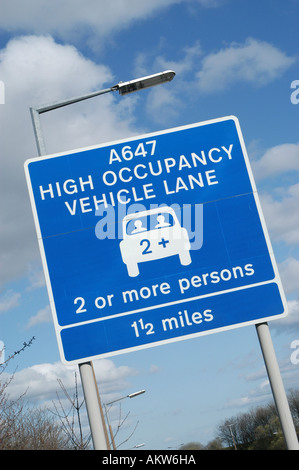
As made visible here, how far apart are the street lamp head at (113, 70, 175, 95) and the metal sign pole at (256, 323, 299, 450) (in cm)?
425

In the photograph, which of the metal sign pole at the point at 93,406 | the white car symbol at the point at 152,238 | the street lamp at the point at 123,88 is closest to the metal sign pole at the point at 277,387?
the white car symbol at the point at 152,238

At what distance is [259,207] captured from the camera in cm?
719

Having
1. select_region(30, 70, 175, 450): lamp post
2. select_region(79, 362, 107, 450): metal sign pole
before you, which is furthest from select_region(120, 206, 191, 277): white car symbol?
select_region(30, 70, 175, 450): lamp post

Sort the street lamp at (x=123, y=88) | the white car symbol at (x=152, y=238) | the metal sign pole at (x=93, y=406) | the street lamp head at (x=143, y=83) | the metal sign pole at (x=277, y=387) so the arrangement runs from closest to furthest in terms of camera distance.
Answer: the metal sign pole at (x=277, y=387) → the metal sign pole at (x=93, y=406) → the white car symbol at (x=152, y=238) → the street lamp at (x=123, y=88) → the street lamp head at (x=143, y=83)

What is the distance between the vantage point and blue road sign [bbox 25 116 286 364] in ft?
22.1

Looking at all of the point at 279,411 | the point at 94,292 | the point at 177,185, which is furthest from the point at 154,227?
the point at 279,411

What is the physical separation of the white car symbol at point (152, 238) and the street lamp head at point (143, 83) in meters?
2.95

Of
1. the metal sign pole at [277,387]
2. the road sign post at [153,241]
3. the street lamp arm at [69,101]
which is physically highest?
the street lamp arm at [69,101]

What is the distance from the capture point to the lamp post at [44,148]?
21.6ft

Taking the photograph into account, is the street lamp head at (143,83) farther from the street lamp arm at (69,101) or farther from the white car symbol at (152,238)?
the white car symbol at (152,238)
